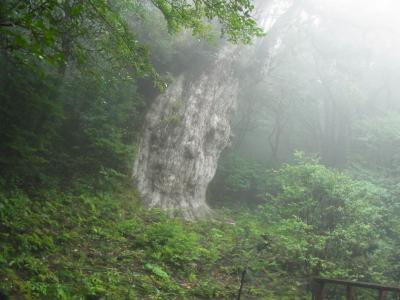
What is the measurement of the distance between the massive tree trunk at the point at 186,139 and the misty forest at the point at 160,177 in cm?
6

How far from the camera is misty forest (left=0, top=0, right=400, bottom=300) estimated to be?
6465mm

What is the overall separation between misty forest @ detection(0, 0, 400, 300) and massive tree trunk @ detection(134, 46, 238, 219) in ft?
0.19

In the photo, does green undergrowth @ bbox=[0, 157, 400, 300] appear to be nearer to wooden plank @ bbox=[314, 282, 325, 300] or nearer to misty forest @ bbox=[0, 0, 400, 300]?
misty forest @ bbox=[0, 0, 400, 300]

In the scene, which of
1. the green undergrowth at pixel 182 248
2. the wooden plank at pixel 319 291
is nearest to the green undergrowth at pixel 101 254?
the green undergrowth at pixel 182 248

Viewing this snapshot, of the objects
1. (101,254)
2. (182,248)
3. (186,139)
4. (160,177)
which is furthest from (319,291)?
(186,139)

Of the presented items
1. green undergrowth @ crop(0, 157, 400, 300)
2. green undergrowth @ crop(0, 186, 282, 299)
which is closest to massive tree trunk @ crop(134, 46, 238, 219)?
green undergrowth @ crop(0, 157, 400, 300)

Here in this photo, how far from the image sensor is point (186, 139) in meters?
15.0

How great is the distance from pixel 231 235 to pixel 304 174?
3.60 meters

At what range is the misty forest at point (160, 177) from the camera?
255 inches

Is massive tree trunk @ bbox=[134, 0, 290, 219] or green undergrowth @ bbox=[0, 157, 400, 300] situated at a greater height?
massive tree trunk @ bbox=[134, 0, 290, 219]

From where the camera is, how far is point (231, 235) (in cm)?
1294

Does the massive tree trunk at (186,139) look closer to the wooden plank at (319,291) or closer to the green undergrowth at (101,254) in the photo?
the green undergrowth at (101,254)

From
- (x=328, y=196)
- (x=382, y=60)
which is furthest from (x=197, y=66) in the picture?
(x=382, y=60)

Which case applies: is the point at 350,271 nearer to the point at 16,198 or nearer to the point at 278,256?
the point at 278,256
